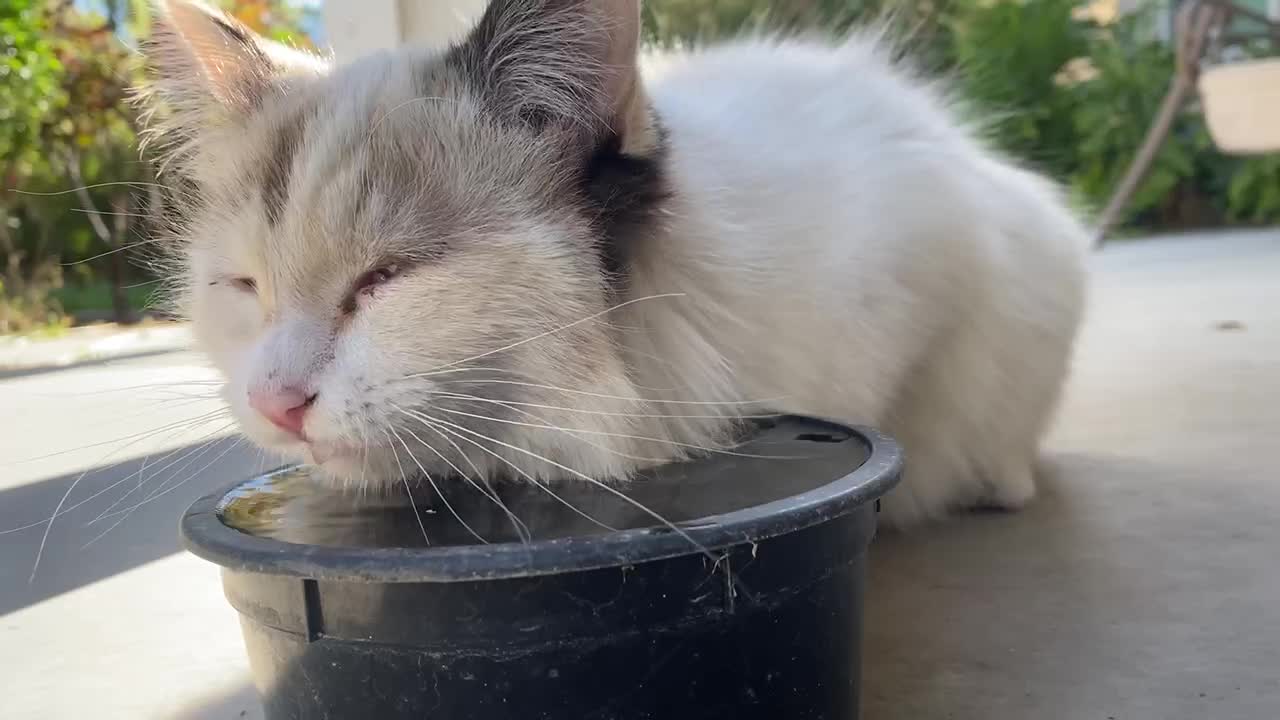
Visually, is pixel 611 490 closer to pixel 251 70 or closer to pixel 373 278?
pixel 373 278

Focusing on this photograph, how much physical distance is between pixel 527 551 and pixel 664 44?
5.99ft

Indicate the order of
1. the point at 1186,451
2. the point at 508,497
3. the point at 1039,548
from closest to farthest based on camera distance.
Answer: the point at 508,497 < the point at 1039,548 < the point at 1186,451

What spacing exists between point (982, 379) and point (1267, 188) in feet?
27.9

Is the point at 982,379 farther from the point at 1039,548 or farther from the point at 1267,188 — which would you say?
the point at 1267,188

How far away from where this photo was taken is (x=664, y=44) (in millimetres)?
2402

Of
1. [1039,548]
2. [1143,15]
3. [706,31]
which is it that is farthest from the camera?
[1143,15]

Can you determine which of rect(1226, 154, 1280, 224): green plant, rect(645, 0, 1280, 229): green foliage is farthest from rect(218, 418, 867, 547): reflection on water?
rect(1226, 154, 1280, 224): green plant

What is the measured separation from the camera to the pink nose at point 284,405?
1.00m

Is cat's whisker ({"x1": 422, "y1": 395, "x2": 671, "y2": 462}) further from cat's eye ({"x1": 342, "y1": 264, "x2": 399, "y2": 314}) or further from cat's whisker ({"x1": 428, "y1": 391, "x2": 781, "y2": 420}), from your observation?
cat's eye ({"x1": 342, "y1": 264, "x2": 399, "y2": 314})

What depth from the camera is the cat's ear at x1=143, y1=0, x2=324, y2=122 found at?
1.33 meters

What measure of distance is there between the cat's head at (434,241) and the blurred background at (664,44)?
0.41 meters

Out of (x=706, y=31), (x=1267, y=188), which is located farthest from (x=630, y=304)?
(x=1267, y=188)

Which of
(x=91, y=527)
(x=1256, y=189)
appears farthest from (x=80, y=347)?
(x=1256, y=189)

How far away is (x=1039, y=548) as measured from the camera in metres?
1.76
